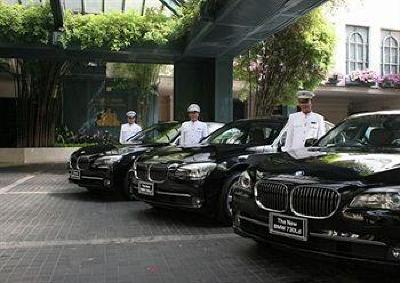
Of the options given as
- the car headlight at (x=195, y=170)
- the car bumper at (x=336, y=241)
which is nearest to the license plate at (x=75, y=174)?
the car headlight at (x=195, y=170)

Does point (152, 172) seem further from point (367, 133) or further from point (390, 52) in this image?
point (390, 52)

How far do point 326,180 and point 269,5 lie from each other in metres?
6.27

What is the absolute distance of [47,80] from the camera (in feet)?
63.5

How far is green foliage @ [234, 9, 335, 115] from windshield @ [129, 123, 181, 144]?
6.05 metres

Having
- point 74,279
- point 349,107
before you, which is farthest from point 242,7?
point 349,107

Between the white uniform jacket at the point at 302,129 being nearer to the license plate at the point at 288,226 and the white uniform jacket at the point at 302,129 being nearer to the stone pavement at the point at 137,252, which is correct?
the stone pavement at the point at 137,252

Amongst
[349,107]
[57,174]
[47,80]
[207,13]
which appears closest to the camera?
[207,13]

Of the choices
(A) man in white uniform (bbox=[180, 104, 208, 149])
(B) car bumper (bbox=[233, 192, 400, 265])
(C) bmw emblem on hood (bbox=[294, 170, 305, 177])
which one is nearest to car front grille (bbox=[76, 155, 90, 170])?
(A) man in white uniform (bbox=[180, 104, 208, 149])

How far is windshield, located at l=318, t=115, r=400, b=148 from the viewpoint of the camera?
215 inches

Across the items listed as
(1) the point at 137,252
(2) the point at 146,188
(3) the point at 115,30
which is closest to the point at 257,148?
(2) the point at 146,188

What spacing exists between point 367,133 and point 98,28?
9992 millimetres

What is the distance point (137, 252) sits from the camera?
580cm

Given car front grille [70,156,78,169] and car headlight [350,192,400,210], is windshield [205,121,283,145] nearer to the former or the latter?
car front grille [70,156,78,169]

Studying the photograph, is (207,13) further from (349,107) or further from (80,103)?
(349,107)
